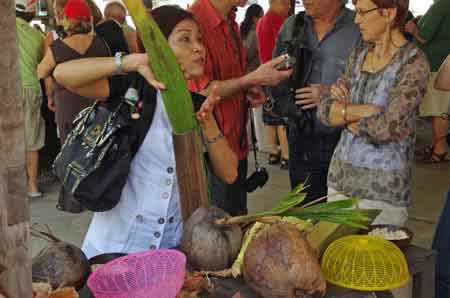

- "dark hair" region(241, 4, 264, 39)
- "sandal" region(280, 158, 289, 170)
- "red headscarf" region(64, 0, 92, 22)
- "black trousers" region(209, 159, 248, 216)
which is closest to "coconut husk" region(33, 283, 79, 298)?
"black trousers" region(209, 159, 248, 216)

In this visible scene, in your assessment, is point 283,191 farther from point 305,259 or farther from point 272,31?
point 305,259

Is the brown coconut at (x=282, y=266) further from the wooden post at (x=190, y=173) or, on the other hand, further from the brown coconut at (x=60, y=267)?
the brown coconut at (x=60, y=267)

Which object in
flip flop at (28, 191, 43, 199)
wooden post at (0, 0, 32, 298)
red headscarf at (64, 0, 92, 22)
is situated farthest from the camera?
flip flop at (28, 191, 43, 199)

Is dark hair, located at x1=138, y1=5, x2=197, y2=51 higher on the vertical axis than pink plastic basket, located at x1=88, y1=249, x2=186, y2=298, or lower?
higher

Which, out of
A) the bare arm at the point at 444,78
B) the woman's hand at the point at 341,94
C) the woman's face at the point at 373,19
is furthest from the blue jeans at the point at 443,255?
the woman's face at the point at 373,19

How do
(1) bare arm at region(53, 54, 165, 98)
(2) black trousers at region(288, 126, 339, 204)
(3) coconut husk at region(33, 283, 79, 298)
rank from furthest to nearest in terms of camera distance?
(2) black trousers at region(288, 126, 339, 204)
(1) bare arm at region(53, 54, 165, 98)
(3) coconut husk at region(33, 283, 79, 298)

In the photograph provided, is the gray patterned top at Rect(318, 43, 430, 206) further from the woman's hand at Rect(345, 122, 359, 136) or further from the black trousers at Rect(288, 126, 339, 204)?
the black trousers at Rect(288, 126, 339, 204)

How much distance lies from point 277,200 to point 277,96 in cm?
203

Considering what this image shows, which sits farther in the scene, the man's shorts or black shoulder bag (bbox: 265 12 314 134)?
the man's shorts

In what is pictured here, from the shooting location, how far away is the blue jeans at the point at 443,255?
101 inches

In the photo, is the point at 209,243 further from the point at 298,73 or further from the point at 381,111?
the point at 298,73

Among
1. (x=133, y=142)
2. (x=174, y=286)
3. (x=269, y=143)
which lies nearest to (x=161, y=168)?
(x=133, y=142)

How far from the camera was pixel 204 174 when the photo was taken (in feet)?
6.20

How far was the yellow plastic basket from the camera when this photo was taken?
66.0 inches
